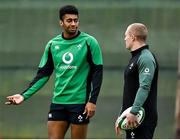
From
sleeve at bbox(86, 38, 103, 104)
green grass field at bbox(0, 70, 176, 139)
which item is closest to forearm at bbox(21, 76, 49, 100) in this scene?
sleeve at bbox(86, 38, 103, 104)

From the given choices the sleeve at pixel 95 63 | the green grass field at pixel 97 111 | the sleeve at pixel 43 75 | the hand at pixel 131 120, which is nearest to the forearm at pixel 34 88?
the sleeve at pixel 43 75

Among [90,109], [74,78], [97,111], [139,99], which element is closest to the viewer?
[139,99]

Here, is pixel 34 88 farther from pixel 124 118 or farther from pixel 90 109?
pixel 124 118

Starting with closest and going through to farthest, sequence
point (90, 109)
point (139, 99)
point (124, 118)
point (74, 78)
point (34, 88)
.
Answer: point (139, 99), point (124, 118), point (90, 109), point (74, 78), point (34, 88)

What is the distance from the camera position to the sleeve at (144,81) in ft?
27.7

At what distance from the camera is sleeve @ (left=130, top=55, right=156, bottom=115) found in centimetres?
843

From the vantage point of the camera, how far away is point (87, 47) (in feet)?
30.0

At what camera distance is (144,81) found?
8453 mm

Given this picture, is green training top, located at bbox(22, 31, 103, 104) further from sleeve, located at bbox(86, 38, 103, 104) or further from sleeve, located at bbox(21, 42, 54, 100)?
sleeve, located at bbox(21, 42, 54, 100)

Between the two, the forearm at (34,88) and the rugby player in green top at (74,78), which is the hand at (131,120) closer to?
the rugby player in green top at (74,78)

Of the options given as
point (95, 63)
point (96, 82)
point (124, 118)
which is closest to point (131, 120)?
point (124, 118)

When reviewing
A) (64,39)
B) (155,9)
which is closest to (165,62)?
(155,9)

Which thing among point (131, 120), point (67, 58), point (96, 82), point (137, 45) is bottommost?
point (131, 120)

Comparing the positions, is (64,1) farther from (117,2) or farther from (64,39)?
(64,39)
